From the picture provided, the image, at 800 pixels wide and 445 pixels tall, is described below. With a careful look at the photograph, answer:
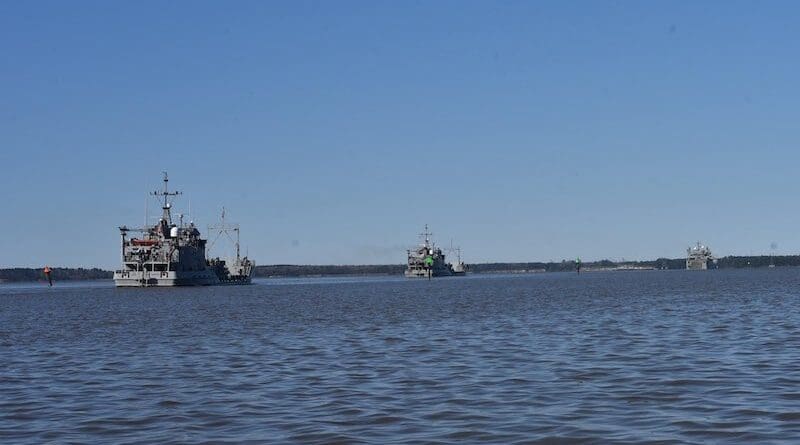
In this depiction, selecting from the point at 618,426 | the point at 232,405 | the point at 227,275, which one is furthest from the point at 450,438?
the point at 227,275

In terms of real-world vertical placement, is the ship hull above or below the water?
above

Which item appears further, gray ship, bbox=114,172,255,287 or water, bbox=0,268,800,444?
gray ship, bbox=114,172,255,287

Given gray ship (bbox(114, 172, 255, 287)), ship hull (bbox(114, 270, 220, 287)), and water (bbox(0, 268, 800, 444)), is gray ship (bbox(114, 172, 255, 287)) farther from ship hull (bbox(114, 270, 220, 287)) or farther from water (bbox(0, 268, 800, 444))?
water (bbox(0, 268, 800, 444))

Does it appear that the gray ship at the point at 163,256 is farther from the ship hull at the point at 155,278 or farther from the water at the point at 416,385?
the water at the point at 416,385

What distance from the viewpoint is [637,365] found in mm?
28344

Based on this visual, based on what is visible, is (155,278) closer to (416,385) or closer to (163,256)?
(163,256)

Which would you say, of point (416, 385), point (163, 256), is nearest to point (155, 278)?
point (163, 256)

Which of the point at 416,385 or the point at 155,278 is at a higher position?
the point at 155,278

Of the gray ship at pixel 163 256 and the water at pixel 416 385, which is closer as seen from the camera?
the water at pixel 416 385

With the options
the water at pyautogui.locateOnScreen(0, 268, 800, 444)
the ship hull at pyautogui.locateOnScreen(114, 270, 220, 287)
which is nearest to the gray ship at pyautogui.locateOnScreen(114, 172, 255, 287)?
the ship hull at pyautogui.locateOnScreen(114, 270, 220, 287)

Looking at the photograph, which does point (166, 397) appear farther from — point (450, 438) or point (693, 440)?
point (693, 440)

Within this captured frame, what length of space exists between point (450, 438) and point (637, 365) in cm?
1194

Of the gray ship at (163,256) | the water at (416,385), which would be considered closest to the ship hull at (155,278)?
the gray ship at (163,256)

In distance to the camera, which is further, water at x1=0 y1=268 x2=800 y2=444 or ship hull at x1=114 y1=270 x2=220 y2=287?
ship hull at x1=114 y1=270 x2=220 y2=287
